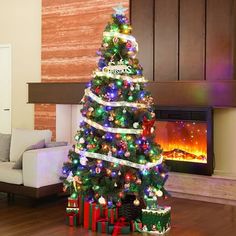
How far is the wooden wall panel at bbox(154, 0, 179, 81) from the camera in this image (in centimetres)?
698

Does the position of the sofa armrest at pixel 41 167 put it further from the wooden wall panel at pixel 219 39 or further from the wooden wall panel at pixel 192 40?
the wooden wall panel at pixel 219 39

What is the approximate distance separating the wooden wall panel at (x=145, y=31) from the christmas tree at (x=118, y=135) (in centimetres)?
209

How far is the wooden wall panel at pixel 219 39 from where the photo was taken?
6.45m

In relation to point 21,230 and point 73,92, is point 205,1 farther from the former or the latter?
point 21,230

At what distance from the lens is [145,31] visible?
7.26 m

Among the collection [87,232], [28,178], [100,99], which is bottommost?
[87,232]

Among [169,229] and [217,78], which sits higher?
[217,78]

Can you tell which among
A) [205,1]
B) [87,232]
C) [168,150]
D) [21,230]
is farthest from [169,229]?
[205,1]

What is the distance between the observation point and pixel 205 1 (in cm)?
668

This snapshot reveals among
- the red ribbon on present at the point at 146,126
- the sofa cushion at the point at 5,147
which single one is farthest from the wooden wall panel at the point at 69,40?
the red ribbon on present at the point at 146,126

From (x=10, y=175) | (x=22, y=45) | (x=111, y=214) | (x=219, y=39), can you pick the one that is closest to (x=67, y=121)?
(x=22, y=45)

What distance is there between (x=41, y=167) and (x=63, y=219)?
72 cm

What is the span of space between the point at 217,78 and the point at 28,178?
2821mm

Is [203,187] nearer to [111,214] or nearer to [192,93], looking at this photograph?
[192,93]
